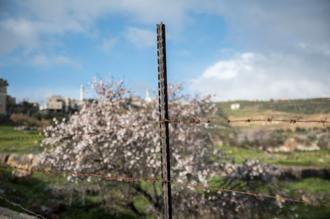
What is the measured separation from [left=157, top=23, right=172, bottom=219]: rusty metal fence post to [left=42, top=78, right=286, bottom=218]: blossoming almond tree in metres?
6.50

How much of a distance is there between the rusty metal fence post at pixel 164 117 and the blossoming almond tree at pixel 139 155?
6.50 metres

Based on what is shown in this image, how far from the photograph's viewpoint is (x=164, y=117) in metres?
3.52

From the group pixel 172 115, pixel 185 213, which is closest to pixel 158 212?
pixel 185 213

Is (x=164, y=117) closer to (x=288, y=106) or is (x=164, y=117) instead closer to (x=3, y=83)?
(x=3, y=83)

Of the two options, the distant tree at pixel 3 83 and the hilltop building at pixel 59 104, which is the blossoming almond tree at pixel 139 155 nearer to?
the distant tree at pixel 3 83

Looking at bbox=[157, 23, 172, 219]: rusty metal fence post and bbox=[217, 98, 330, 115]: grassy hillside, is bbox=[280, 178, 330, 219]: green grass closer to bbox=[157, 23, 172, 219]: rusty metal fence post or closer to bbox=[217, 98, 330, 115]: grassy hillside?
bbox=[157, 23, 172, 219]: rusty metal fence post

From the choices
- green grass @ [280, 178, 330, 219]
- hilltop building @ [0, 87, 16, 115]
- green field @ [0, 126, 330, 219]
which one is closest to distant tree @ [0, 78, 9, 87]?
hilltop building @ [0, 87, 16, 115]

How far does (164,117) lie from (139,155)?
7337 mm

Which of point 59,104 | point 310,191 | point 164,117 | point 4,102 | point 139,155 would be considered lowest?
point 310,191

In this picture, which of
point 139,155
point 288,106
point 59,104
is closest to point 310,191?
point 139,155

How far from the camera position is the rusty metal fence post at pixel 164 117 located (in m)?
3.33

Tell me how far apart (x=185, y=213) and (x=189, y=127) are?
11.6 feet

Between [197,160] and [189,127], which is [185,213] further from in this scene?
[189,127]

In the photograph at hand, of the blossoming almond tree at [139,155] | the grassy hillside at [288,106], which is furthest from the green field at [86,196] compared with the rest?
the grassy hillside at [288,106]
